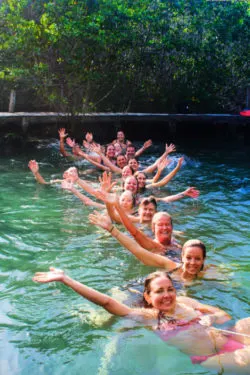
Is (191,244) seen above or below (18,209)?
above

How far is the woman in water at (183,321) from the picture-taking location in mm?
4266

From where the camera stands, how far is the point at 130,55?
19.6 metres

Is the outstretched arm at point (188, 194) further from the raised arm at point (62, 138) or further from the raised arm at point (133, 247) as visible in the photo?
the raised arm at point (62, 138)

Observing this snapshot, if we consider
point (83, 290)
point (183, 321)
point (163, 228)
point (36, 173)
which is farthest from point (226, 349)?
point (36, 173)

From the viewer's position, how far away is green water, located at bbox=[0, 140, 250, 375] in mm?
4531

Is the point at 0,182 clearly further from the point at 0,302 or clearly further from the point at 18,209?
the point at 0,302

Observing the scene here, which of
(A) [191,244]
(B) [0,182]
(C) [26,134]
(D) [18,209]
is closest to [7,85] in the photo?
(C) [26,134]

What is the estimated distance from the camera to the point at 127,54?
19.6m

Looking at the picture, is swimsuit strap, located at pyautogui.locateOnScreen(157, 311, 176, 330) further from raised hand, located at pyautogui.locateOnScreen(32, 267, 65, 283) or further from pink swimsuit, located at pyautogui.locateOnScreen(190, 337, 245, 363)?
raised hand, located at pyautogui.locateOnScreen(32, 267, 65, 283)

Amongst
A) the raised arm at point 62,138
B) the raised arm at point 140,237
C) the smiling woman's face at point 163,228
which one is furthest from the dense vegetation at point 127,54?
the raised arm at point 140,237

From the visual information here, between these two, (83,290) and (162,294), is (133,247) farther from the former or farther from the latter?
(83,290)

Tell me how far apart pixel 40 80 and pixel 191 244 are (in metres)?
13.5

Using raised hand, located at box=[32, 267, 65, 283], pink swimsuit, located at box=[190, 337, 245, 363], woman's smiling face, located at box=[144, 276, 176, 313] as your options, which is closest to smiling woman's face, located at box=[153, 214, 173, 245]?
woman's smiling face, located at box=[144, 276, 176, 313]

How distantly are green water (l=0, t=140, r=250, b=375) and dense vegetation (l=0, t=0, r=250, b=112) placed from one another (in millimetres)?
6395
